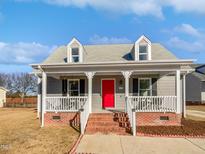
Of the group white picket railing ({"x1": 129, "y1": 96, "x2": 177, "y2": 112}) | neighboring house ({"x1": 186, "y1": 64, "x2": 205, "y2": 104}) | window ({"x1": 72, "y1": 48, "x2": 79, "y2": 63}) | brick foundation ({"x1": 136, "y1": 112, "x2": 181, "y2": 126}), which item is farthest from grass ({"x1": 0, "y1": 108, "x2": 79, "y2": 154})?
neighboring house ({"x1": 186, "y1": 64, "x2": 205, "y2": 104})

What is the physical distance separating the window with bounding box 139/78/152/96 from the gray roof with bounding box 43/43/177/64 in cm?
181

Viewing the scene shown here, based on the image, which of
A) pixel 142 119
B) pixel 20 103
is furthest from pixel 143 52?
pixel 20 103

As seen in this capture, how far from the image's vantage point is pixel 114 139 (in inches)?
440

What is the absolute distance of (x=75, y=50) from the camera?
59.6ft

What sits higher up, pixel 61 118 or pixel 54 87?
pixel 54 87

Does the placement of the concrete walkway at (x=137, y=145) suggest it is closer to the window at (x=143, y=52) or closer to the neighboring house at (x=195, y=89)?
Answer: the window at (x=143, y=52)

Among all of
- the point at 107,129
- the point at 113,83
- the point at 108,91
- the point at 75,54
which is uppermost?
the point at 75,54

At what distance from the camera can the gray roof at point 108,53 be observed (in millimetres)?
18683

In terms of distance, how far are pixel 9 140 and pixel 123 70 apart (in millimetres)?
7651

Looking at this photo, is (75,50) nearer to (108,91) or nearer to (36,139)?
(108,91)

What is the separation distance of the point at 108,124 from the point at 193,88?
30502 mm

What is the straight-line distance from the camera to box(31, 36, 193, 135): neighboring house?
14.7 metres

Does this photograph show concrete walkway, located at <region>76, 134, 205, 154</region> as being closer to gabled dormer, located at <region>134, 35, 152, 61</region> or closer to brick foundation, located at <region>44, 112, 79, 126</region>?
brick foundation, located at <region>44, 112, 79, 126</region>

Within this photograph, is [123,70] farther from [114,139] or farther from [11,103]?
[11,103]
